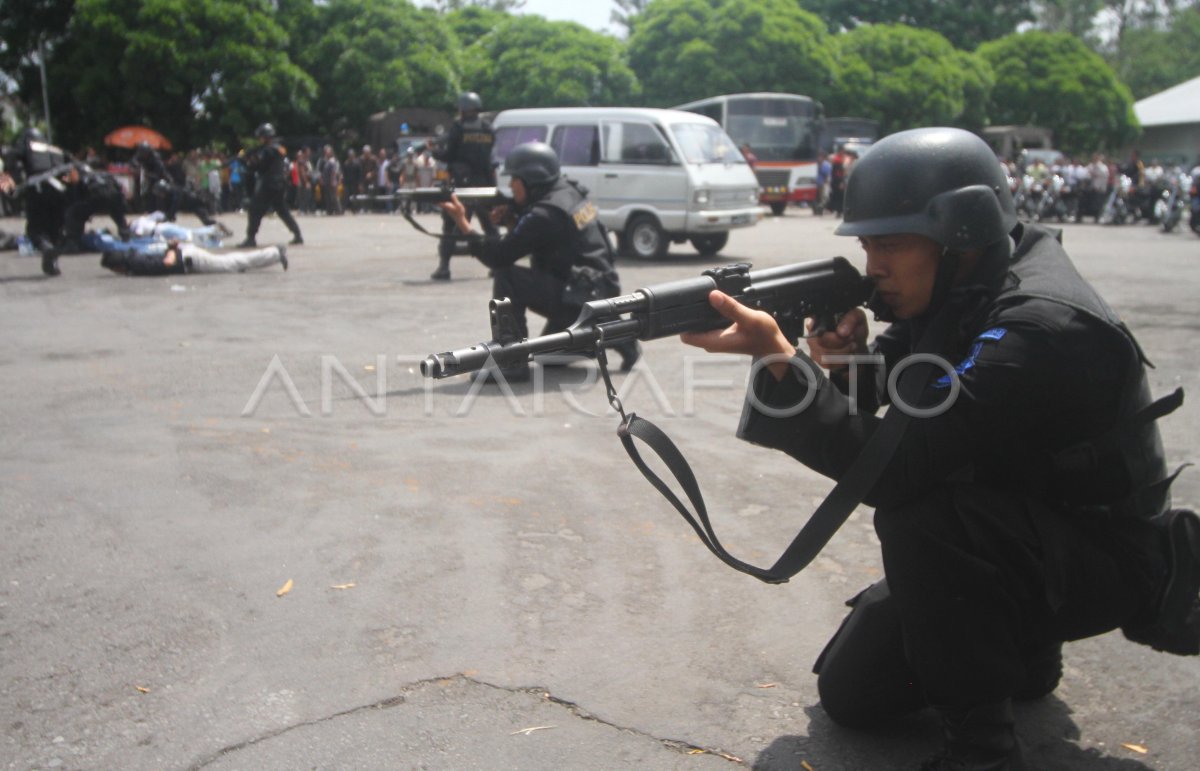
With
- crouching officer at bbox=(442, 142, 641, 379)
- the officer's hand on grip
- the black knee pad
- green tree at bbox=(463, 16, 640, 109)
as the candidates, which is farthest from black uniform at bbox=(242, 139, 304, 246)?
green tree at bbox=(463, 16, 640, 109)

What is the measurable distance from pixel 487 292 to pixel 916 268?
8702 mm

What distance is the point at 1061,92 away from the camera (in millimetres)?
44000

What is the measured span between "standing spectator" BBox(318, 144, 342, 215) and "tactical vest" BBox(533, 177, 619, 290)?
21.9 meters

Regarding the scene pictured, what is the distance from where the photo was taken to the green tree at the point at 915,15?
179ft

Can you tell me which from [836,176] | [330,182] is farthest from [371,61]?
[836,176]

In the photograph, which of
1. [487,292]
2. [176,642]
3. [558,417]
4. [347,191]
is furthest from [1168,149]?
[176,642]

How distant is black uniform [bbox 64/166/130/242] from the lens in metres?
13.3

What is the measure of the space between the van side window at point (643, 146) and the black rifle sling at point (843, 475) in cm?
1132

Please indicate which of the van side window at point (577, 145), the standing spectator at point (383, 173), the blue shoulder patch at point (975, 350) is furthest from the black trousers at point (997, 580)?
the standing spectator at point (383, 173)

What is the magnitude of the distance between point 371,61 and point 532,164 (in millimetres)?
30660

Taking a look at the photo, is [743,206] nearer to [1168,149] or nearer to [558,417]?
[558,417]

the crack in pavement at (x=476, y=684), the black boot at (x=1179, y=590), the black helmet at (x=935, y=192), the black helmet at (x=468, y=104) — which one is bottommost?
the crack in pavement at (x=476, y=684)

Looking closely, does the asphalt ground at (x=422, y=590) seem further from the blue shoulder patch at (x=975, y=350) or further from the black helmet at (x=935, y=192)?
the black helmet at (x=935, y=192)

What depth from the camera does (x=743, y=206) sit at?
46.3ft
